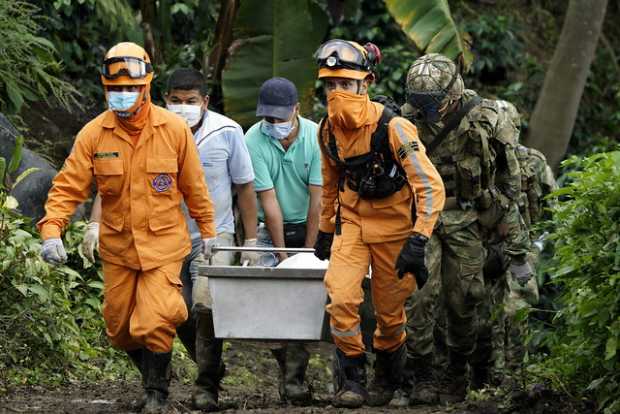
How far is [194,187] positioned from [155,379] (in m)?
1.10

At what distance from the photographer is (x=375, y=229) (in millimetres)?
7684

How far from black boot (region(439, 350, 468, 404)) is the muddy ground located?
79 cm

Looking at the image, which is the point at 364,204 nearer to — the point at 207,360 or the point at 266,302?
the point at 266,302

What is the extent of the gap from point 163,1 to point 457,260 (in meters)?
6.30

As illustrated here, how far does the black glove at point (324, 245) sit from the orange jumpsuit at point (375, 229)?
4 centimetres

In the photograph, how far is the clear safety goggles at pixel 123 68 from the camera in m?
7.53

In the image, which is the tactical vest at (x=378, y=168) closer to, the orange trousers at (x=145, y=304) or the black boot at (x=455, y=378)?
the orange trousers at (x=145, y=304)

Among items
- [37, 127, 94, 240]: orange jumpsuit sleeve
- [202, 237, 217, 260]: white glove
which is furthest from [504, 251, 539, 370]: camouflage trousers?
[37, 127, 94, 240]: orange jumpsuit sleeve

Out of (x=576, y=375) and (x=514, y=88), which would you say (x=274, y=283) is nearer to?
(x=576, y=375)

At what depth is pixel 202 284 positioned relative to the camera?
26.6 feet

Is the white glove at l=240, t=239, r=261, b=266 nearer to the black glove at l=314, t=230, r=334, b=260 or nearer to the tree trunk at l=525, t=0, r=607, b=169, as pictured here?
the black glove at l=314, t=230, r=334, b=260

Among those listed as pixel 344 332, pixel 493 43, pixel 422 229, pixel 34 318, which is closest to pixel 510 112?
pixel 422 229

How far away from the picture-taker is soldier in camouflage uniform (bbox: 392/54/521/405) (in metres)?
Result: 8.38

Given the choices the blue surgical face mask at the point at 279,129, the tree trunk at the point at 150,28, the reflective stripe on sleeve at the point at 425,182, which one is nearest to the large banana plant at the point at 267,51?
the tree trunk at the point at 150,28
